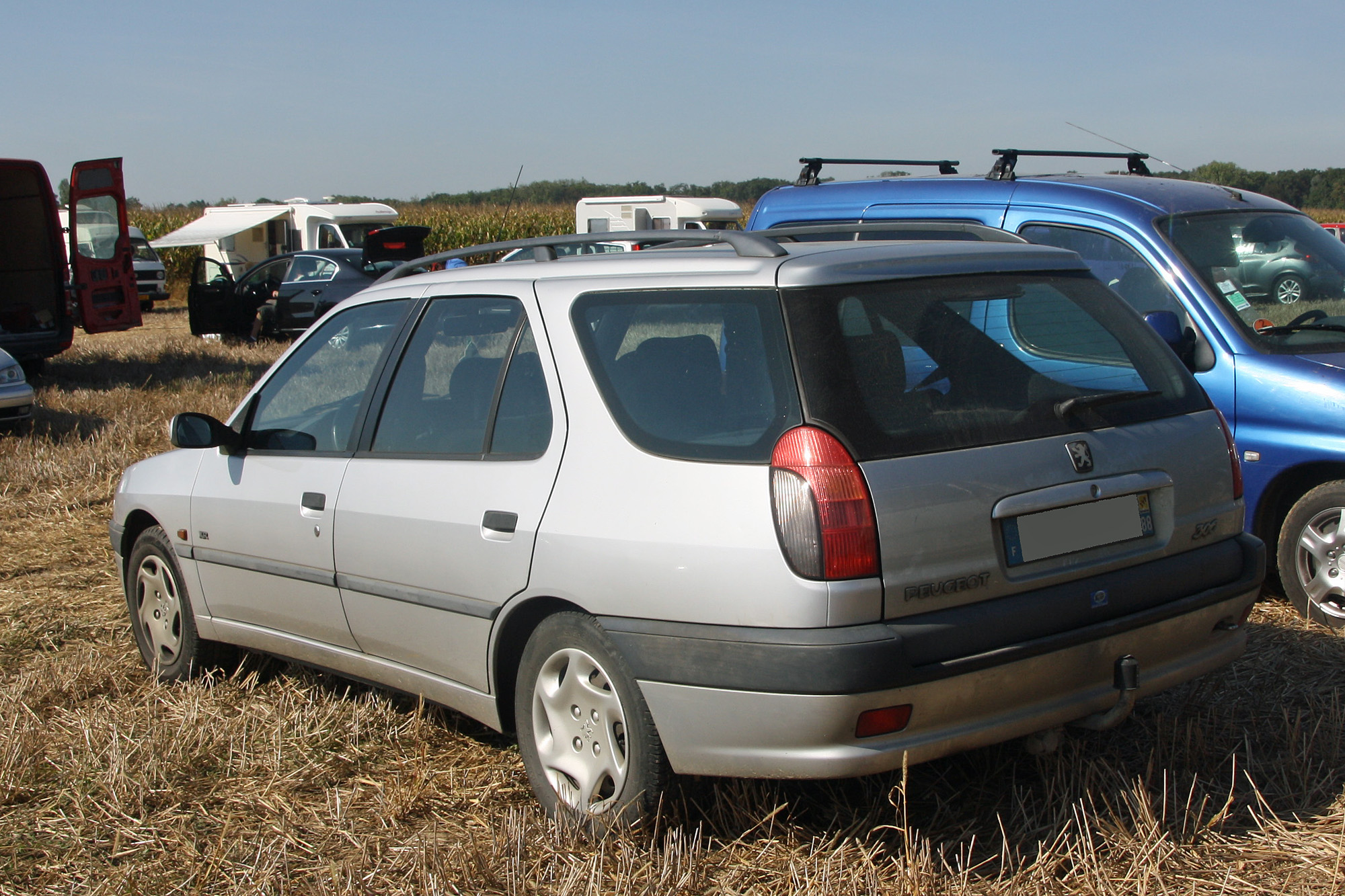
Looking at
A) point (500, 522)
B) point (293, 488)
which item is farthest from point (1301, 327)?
point (293, 488)

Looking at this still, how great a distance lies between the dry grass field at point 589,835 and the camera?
3.07m

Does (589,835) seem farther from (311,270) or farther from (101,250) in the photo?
(311,270)

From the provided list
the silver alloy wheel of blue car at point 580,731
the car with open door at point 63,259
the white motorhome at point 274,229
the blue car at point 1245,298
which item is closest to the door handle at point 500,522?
the silver alloy wheel of blue car at point 580,731

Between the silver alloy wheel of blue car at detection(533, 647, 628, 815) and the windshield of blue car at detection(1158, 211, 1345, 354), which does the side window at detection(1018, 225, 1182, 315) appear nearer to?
the windshield of blue car at detection(1158, 211, 1345, 354)

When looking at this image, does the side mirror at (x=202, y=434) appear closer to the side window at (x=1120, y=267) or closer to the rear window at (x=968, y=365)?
the rear window at (x=968, y=365)

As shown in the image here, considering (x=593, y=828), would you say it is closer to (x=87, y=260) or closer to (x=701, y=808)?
(x=701, y=808)

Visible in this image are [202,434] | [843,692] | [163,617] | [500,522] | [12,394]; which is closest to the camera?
[843,692]

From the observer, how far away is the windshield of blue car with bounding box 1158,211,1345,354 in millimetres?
5242

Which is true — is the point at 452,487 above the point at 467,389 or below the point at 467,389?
below

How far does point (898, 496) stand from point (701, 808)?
3.43 ft

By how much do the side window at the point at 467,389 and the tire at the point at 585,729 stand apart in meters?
0.55

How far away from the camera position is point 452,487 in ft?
11.8

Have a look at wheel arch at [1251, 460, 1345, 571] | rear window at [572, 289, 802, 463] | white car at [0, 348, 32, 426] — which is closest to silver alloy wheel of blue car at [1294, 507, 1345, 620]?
wheel arch at [1251, 460, 1345, 571]

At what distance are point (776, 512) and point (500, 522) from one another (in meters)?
0.89
